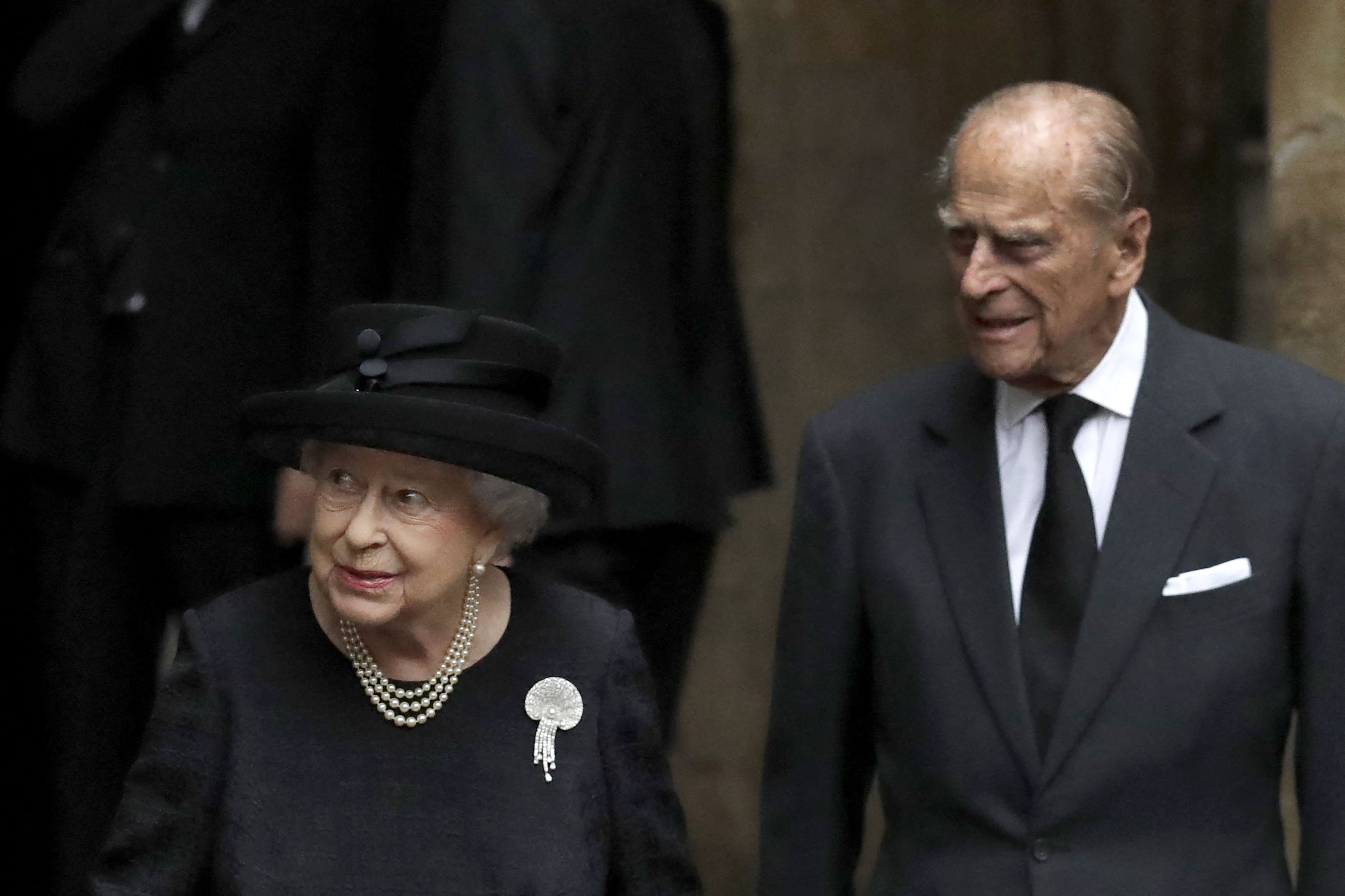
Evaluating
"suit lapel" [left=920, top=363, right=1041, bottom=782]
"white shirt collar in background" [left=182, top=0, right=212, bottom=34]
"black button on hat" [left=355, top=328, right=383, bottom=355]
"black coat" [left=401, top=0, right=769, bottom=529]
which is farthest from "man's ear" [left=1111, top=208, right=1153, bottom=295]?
"white shirt collar in background" [left=182, top=0, right=212, bottom=34]

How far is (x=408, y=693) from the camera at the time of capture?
3445 millimetres

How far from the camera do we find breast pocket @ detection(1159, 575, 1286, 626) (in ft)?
12.1

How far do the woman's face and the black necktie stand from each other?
2.90 ft

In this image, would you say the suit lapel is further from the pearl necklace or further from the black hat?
the pearl necklace

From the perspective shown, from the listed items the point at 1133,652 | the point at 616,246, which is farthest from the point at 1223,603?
the point at 616,246

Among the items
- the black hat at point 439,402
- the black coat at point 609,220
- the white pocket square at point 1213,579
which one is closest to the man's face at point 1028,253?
the white pocket square at point 1213,579

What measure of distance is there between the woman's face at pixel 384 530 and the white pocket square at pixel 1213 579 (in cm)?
103

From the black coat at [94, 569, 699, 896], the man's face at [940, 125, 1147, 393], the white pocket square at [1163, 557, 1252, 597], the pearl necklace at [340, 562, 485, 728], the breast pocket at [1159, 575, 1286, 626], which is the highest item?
the man's face at [940, 125, 1147, 393]

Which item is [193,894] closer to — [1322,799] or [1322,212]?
[1322,799]

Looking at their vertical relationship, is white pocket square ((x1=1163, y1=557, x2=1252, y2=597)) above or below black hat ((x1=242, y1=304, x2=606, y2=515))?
below

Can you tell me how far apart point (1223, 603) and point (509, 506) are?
3.43ft

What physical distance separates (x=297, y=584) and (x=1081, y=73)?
3171 millimetres

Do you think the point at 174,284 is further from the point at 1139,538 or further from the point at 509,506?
the point at 1139,538

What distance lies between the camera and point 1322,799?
3.74 meters
